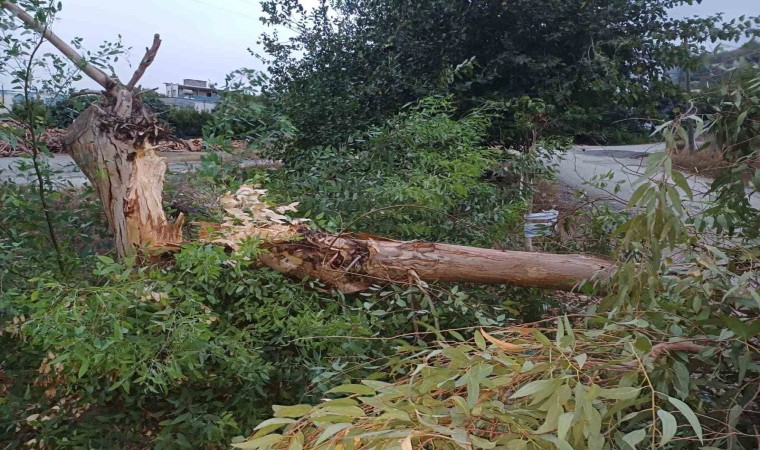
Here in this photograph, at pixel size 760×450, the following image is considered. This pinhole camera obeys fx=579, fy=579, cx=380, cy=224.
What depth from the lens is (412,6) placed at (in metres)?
5.25

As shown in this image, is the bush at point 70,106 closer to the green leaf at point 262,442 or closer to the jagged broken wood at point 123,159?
the jagged broken wood at point 123,159

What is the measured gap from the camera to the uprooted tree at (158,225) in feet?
7.79

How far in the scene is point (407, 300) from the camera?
8.00ft

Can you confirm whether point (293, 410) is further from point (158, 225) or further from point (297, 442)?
point (158, 225)

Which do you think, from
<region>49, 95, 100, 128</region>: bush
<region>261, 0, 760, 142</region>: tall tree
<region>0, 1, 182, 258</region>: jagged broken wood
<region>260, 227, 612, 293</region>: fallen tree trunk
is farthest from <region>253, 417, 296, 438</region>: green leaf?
<region>261, 0, 760, 142</region>: tall tree

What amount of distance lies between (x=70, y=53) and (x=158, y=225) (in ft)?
2.81

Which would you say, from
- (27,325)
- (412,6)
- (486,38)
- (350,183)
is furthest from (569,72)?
(27,325)

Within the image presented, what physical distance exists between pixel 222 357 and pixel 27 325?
607 mm

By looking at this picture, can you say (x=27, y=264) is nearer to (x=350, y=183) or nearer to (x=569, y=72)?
(x=350, y=183)

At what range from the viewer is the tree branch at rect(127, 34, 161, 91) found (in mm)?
2494

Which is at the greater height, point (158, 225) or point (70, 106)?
point (70, 106)

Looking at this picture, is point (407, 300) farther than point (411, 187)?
No

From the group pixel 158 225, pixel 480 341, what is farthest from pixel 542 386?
pixel 158 225

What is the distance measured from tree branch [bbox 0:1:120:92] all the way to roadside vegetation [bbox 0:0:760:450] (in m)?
0.06
